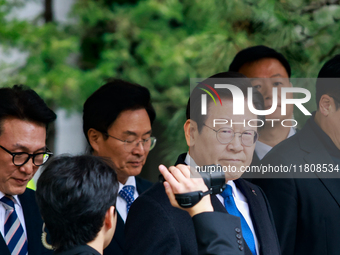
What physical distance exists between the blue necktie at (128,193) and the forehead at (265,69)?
1101 millimetres

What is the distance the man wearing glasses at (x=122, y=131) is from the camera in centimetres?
275

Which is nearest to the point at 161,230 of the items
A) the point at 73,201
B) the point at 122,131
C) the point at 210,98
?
the point at 73,201

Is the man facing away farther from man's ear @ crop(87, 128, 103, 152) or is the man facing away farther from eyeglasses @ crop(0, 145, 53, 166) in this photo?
eyeglasses @ crop(0, 145, 53, 166)

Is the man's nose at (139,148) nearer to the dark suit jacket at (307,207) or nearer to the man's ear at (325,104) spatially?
the dark suit jacket at (307,207)

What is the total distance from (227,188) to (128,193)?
0.95 metres

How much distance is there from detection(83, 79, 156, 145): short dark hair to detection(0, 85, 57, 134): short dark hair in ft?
1.39

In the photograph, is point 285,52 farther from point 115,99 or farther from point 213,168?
point 213,168

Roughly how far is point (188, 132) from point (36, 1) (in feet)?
22.3

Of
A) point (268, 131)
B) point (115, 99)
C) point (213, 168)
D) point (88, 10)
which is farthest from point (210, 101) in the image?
point (88, 10)

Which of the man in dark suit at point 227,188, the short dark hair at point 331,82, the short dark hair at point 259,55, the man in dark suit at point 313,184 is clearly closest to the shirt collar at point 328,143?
the man in dark suit at point 313,184

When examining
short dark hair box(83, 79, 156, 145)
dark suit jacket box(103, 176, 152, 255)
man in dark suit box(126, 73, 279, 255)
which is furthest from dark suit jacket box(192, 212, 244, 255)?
short dark hair box(83, 79, 156, 145)

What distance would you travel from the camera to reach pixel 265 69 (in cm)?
309

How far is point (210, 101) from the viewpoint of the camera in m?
1.97

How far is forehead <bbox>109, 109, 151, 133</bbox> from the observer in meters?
2.76
